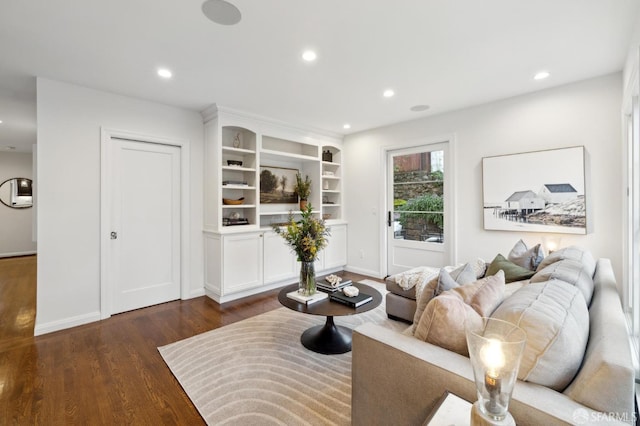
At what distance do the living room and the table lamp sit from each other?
2435 mm

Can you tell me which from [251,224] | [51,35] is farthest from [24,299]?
[51,35]

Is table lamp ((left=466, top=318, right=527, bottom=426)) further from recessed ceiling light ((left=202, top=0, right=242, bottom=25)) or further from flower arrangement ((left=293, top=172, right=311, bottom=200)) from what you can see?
flower arrangement ((left=293, top=172, right=311, bottom=200))

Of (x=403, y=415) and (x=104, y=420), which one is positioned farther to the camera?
(x=104, y=420)

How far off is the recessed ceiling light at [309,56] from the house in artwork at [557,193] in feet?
9.54

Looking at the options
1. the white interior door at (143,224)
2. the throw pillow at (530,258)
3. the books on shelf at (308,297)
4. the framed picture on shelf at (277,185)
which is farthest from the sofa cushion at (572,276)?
the white interior door at (143,224)

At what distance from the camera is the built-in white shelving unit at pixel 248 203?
3766 mm

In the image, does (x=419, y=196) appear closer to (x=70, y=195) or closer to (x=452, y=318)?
(x=452, y=318)

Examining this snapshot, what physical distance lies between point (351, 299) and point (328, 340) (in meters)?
0.48

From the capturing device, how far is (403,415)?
1174mm

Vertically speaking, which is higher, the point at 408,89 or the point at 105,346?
the point at 408,89

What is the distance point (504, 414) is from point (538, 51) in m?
2.87

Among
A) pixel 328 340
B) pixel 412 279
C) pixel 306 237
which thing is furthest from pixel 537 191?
pixel 328 340

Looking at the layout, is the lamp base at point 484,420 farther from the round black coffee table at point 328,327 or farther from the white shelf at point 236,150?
the white shelf at point 236,150

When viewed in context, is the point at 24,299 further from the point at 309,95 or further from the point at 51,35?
the point at 309,95
